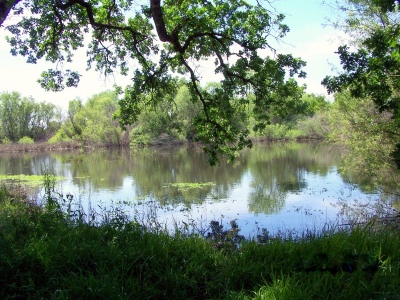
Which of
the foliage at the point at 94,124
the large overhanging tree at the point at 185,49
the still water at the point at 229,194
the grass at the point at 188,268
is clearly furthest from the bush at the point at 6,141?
the grass at the point at 188,268

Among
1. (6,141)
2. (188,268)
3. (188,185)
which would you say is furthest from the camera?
(6,141)

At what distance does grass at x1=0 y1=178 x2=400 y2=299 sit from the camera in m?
3.03

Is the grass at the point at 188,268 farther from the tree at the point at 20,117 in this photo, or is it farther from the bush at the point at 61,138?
the tree at the point at 20,117

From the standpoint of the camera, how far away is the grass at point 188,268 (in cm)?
303

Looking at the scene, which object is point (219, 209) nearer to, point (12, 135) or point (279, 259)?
point (279, 259)

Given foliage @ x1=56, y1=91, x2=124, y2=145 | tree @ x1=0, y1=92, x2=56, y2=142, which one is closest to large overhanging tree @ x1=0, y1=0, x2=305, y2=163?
foliage @ x1=56, y1=91, x2=124, y2=145

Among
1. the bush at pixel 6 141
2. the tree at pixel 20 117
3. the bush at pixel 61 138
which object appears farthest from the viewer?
the tree at pixel 20 117

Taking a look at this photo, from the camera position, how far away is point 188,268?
11.8ft

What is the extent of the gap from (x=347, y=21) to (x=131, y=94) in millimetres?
7973

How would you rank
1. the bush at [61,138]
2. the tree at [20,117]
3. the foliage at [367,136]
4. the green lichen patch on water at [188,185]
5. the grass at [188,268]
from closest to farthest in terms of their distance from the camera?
the grass at [188,268] → the foliage at [367,136] → the green lichen patch on water at [188,185] → the bush at [61,138] → the tree at [20,117]

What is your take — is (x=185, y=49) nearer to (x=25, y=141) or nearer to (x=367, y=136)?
(x=367, y=136)

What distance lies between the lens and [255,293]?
2.91m

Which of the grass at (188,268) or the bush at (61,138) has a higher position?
the bush at (61,138)

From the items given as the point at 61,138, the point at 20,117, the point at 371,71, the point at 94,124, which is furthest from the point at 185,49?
the point at 20,117
